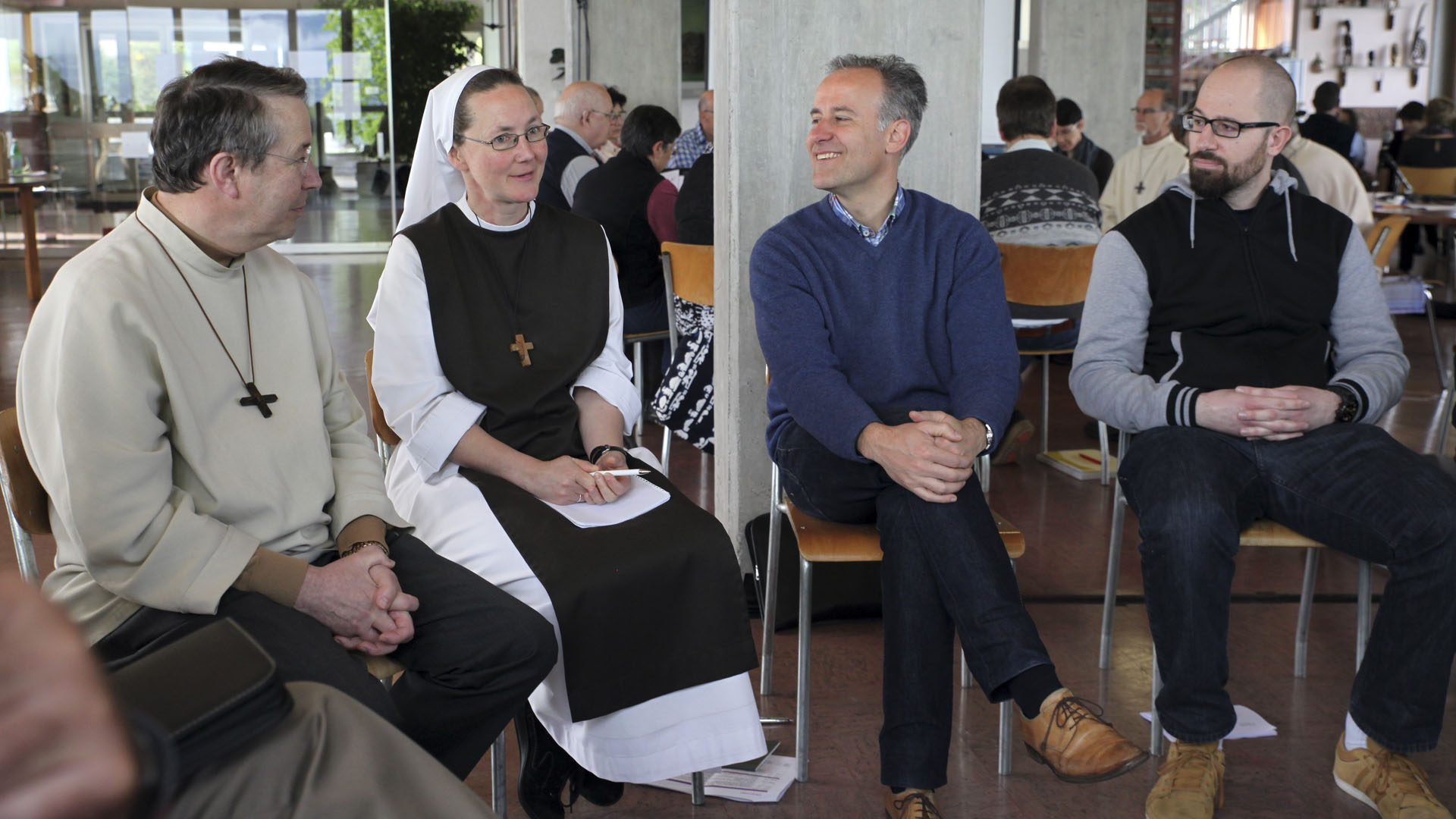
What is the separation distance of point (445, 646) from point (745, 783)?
0.76 metres

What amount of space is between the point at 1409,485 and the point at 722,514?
1663 millimetres

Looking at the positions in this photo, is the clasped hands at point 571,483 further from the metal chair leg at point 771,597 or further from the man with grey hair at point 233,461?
the metal chair leg at point 771,597

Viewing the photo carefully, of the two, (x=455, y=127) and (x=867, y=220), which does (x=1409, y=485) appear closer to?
(x=867, y=220)

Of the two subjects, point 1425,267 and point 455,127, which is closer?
point 455,127

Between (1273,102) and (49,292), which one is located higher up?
(1273,102)

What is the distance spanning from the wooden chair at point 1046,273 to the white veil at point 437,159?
2.15 meters

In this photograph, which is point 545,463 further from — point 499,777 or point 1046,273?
Answer: point 1046,273

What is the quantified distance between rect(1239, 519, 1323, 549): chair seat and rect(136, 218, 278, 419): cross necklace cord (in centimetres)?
177

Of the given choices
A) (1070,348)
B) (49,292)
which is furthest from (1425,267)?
(49,292)

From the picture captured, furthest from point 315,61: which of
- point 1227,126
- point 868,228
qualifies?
point 1227,126

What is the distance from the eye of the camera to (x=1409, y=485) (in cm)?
225

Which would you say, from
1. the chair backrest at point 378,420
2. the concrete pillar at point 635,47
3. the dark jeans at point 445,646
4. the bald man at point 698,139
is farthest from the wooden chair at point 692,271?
the concrete pillar at point 635,47

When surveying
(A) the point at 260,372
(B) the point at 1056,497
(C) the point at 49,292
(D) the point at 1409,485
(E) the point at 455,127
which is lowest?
(B) the point at 1056,497

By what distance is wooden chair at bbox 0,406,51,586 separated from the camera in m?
1.72
